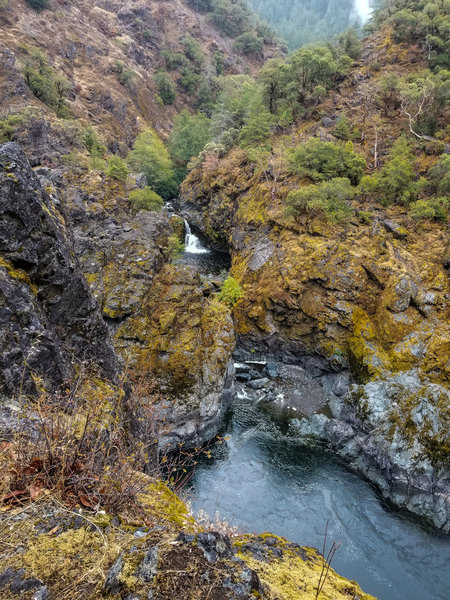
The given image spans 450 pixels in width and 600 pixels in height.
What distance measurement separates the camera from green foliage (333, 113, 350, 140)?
27.5m

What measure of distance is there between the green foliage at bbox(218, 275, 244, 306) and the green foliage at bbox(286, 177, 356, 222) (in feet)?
23.5

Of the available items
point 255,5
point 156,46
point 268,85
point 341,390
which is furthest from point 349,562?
point 255,5

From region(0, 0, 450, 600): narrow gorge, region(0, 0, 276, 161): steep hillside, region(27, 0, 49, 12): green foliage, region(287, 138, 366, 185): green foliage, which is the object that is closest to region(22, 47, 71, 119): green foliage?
region(0, 0, 276, 161): steep hillside

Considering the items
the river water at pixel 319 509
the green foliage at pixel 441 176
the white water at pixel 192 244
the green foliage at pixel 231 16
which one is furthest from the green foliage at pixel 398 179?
the green foliage at pixel 231 16

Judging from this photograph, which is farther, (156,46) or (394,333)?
(156,46)

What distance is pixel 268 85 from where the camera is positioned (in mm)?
34438

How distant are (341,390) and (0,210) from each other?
17580mm

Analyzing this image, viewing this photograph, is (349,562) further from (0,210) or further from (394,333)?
(0,210)

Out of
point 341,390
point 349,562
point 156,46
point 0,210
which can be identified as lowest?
point 349,562

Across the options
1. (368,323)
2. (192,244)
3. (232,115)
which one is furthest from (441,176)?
(232,115)

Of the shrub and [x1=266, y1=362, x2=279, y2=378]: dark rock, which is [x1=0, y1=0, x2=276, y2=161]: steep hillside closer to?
[x1=266, y1=362, x2=279, y2=378]: dark rock

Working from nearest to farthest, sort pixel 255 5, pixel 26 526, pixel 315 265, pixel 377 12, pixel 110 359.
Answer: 1. pixel 26 526
2. pixel 110 359
3. pixel 315 265
4. pixel 377 12
5. pixel 255 5

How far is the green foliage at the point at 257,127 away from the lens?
32.3m

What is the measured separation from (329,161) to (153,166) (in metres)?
25.1
